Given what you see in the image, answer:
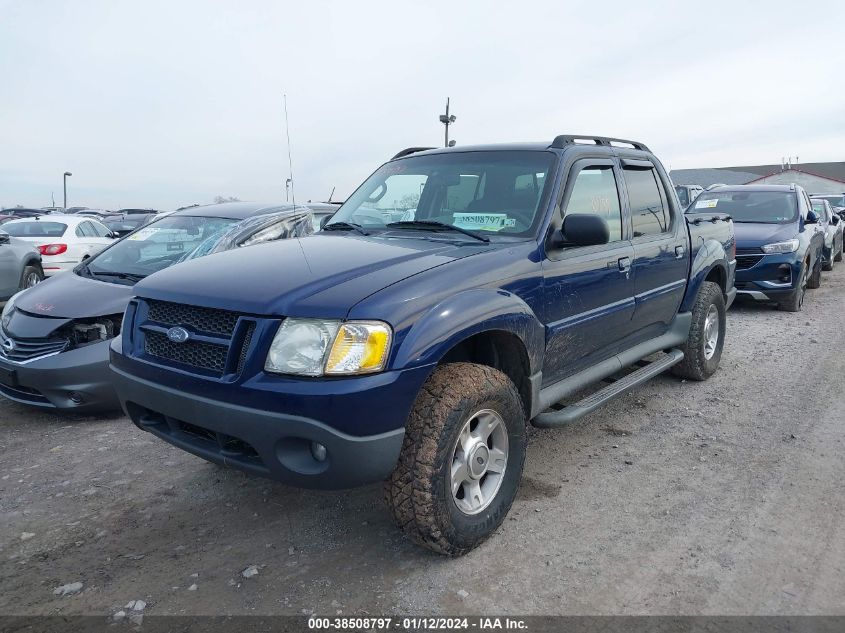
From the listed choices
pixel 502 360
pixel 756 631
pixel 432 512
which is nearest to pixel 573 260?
pixel 502 360

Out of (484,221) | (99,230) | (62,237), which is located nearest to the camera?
(484,221)

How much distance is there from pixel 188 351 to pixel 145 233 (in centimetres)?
364

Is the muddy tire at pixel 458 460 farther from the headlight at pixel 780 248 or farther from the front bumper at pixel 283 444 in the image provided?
the headlight at pixel 780 248

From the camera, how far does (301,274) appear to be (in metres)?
2.85

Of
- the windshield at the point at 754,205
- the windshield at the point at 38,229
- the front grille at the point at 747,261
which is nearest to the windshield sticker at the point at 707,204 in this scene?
the windshield at the point at 754,205

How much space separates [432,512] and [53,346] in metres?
3.40

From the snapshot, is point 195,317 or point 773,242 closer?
point 195,317

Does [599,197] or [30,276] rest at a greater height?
[599,197]

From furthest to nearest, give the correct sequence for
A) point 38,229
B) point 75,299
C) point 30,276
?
1. point 38,229
2. point 30,276
3. point 75,299

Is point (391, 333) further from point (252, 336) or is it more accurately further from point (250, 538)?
point (250, 538)

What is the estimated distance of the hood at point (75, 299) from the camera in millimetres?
4711

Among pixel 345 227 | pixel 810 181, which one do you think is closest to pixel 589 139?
pixel 345 227

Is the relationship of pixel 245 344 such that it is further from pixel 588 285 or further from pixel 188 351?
pixel 588 285

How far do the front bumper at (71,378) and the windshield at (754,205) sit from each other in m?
8.80
